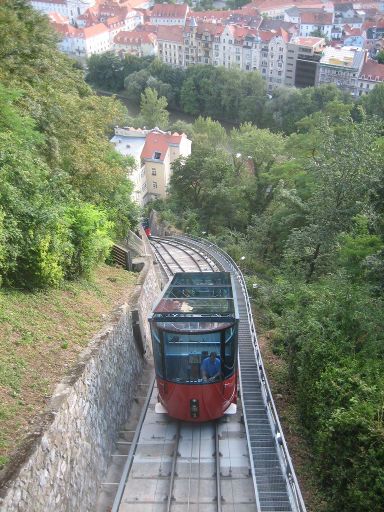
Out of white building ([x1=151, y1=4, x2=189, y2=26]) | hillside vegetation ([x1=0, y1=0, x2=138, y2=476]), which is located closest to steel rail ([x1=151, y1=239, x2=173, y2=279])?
hillside vegetation ([x1=0, y1=0, x2=138, y2=476])

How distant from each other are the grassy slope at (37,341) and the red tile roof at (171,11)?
107 m

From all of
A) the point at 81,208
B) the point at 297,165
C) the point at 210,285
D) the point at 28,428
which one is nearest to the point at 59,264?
the point at 81,208

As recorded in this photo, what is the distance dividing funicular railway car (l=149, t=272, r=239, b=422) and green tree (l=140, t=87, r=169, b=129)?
52.8 metres

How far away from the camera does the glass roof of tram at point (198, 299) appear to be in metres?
10.0

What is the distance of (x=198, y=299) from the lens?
1128 centimetres

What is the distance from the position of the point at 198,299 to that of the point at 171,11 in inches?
4328

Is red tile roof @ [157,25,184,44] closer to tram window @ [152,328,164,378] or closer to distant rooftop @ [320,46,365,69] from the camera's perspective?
distant rooftop @ [320,46,365,69]

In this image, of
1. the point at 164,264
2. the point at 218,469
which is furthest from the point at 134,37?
the point at 218,469

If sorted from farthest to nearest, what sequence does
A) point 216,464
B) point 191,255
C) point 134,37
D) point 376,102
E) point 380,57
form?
point 134,37 < point 380,57 < point 376,102 < point 191,255 < point 216,464

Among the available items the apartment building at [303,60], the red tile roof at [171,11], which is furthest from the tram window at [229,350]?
the red tile roof at [171,11]

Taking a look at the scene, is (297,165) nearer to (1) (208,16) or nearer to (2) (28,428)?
(2) (28,428)

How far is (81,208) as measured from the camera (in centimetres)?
1290

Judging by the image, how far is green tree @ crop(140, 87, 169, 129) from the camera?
58812 mm

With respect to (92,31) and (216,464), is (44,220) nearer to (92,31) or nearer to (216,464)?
(216,464)
